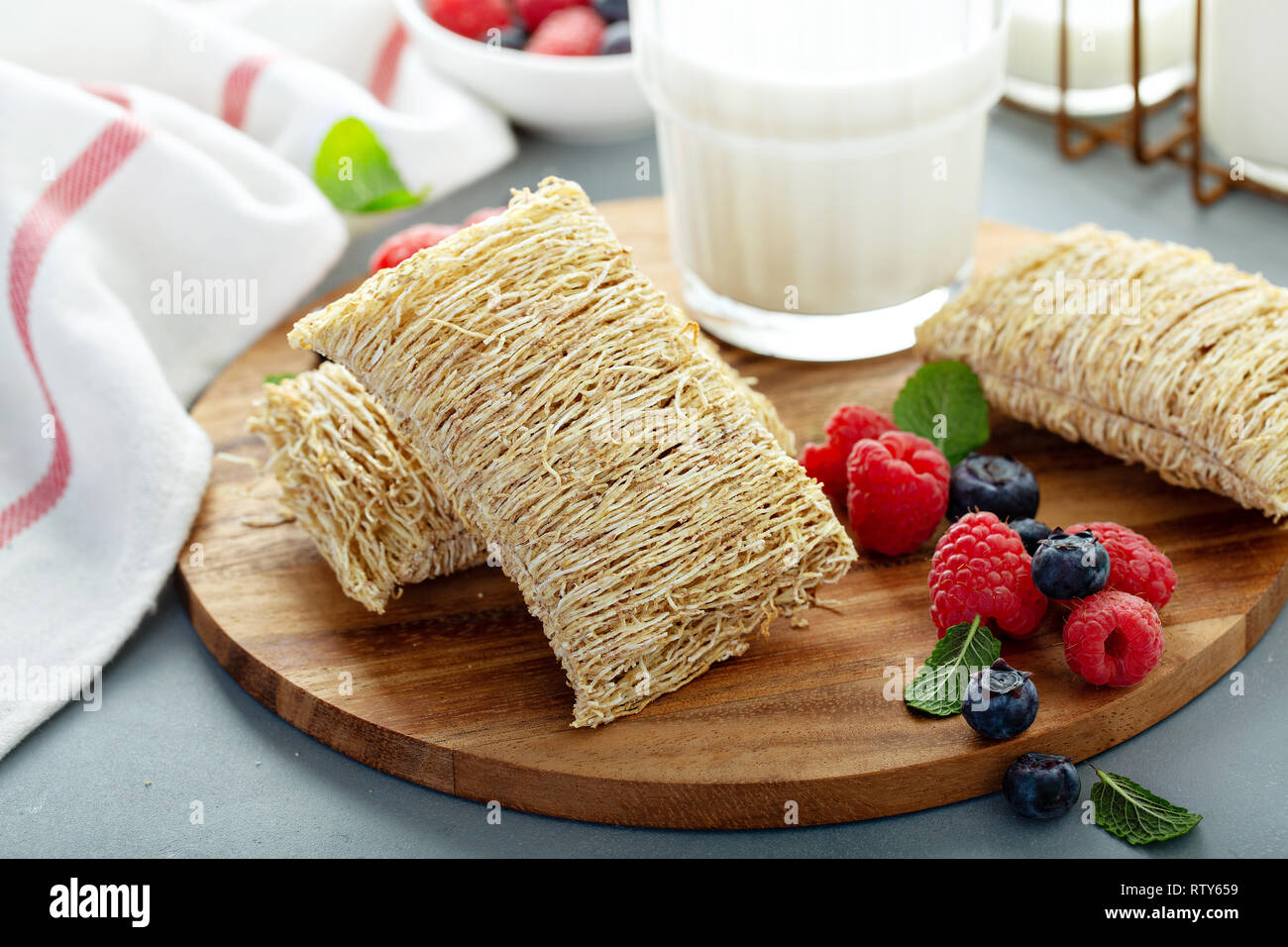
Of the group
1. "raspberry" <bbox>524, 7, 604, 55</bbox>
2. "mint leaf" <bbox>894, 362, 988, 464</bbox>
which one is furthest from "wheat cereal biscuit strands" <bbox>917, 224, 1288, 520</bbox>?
"raspberry" <bbox>524, 7, 604, 55</bbox>

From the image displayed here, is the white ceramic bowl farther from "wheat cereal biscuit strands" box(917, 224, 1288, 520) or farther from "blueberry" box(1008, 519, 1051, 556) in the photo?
"blueberry" box(1008, 519, 1051, 556)

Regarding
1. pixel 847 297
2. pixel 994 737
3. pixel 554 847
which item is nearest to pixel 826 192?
pixel 847 297

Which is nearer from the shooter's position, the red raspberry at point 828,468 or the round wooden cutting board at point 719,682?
the round wooden cutting board at point 719,682

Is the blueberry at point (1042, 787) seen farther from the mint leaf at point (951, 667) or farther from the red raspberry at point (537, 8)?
the red raspberry at point (537, 8)

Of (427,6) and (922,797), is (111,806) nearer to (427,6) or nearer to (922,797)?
(922,797)

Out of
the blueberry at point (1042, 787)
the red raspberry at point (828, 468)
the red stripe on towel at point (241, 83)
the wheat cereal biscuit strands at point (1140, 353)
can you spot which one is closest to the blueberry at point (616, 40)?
the red stripe on towel at point (241, 83)
